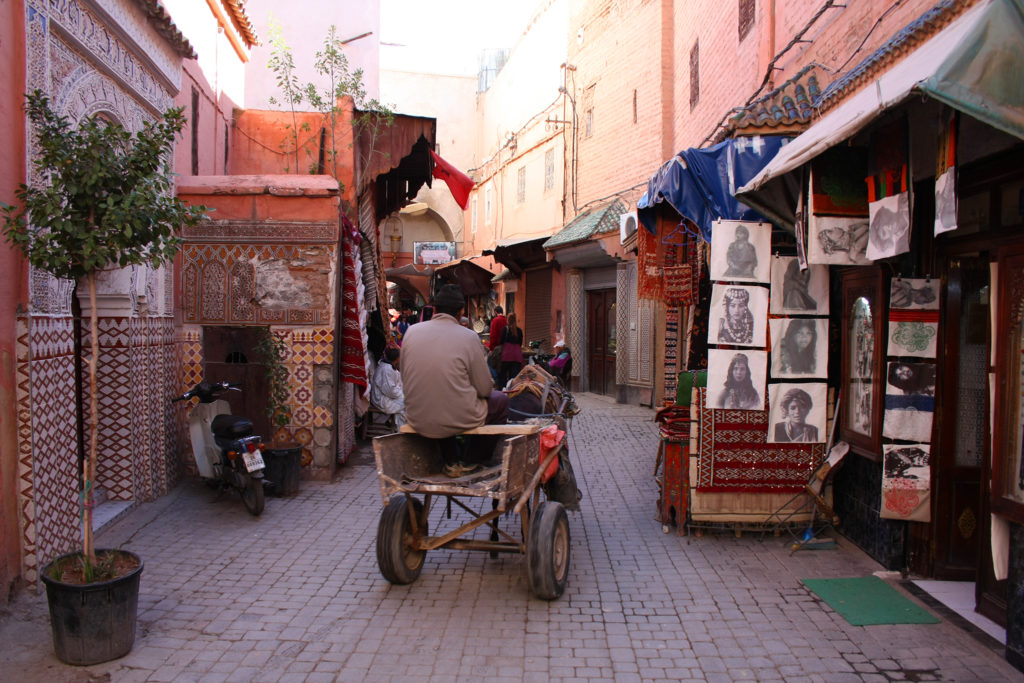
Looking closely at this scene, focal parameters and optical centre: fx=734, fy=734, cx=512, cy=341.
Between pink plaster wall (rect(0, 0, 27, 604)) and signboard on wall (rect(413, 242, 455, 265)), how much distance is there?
2580 centimetres

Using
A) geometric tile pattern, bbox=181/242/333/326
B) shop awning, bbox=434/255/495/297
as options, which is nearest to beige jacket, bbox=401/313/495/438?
geometric tile pattern, bbox=181/242/333/326

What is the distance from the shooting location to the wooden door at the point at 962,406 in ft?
15.5

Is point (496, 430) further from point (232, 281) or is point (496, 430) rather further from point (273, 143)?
point (273, 143)

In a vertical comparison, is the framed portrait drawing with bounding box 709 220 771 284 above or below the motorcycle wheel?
above

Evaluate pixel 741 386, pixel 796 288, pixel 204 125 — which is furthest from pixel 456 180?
pixel 741 386

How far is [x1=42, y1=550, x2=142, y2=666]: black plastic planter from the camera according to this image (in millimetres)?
3734

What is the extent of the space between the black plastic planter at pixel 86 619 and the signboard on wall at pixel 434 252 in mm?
26832

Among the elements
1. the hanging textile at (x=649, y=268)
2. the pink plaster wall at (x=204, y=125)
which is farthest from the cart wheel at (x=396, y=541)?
the pink plaster wall at (x=204, y=125)

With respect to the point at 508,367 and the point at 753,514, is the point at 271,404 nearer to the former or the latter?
the point at 753,514

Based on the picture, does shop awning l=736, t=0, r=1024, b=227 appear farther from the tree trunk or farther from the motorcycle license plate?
the motorcycle license plate

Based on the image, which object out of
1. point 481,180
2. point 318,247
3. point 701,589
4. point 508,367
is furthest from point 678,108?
point 481,180

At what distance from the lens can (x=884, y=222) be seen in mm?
4383

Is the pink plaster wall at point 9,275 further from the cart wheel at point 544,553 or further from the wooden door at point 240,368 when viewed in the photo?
the wooden door at point 240,368

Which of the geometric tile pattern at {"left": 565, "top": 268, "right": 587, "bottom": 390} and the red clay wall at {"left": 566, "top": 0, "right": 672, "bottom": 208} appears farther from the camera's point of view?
the geometric tile pattern at {"left": 565, "top": 268, "right": 587, "bottom": 390}
